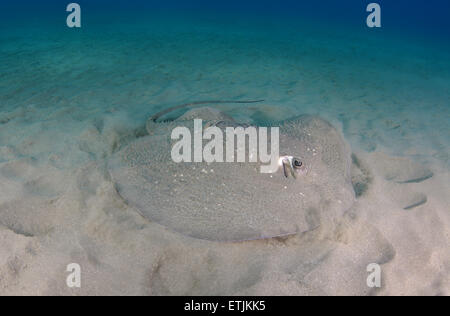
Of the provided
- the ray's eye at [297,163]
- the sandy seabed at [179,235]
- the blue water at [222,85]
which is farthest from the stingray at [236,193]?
the blue water at [222,85]

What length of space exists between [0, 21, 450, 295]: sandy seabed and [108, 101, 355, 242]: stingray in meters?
0.33

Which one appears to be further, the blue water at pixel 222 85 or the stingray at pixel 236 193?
the blue water at pixel 222 85

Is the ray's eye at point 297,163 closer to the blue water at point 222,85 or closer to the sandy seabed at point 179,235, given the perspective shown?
the sandy seabed at point 179,235

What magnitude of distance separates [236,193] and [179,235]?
77 centimetres

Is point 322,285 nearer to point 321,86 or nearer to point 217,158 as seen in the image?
point 217,158

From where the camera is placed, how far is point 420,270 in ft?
8.98

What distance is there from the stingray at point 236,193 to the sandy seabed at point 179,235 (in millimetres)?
329

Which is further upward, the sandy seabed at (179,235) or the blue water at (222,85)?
the blue water at (222,85)

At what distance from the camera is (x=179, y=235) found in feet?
9.45

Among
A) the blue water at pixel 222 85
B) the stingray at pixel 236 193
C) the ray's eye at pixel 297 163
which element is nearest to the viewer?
the stingray at pixel 236 193

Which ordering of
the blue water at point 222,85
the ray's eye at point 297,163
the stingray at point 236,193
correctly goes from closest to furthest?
the stingray at point 236,193 → the ray's eye at point 297,163 → the blue water at point 222,85

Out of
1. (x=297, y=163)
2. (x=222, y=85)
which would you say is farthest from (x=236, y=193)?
(x=222, y=85)

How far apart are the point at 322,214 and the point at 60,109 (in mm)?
6000

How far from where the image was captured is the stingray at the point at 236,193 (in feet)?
8.30
